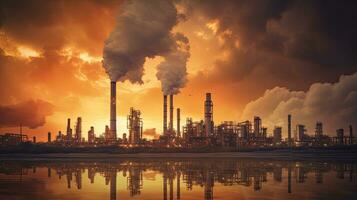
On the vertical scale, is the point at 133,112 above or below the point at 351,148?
above

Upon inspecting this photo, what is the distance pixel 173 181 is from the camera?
89.9 ft

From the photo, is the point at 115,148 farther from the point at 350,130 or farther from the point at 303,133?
the point at 350,130

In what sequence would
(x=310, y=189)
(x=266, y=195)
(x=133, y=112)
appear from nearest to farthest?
(x=266, y=195), (x=310, y=189), (x=133, y=112)

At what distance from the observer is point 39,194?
21.2m

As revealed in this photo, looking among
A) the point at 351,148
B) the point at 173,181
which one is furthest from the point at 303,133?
the point at 173,181

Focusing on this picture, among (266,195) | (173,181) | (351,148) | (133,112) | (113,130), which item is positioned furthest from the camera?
(133,112)

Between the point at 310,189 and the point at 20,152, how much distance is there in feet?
265

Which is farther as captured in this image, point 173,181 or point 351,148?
point 351,148

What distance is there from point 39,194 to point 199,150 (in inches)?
Result: 2733

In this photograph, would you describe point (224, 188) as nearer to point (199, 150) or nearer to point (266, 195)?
point (266, 195)

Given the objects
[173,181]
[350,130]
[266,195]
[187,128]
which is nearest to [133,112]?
[187,128]

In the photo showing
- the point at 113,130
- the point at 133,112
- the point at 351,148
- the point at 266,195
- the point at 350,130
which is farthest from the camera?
the point at 350,130

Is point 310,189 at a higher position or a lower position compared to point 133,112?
lower

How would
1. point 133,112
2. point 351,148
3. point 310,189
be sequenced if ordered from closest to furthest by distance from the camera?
point 310,189
point 351,148
point 133,112
